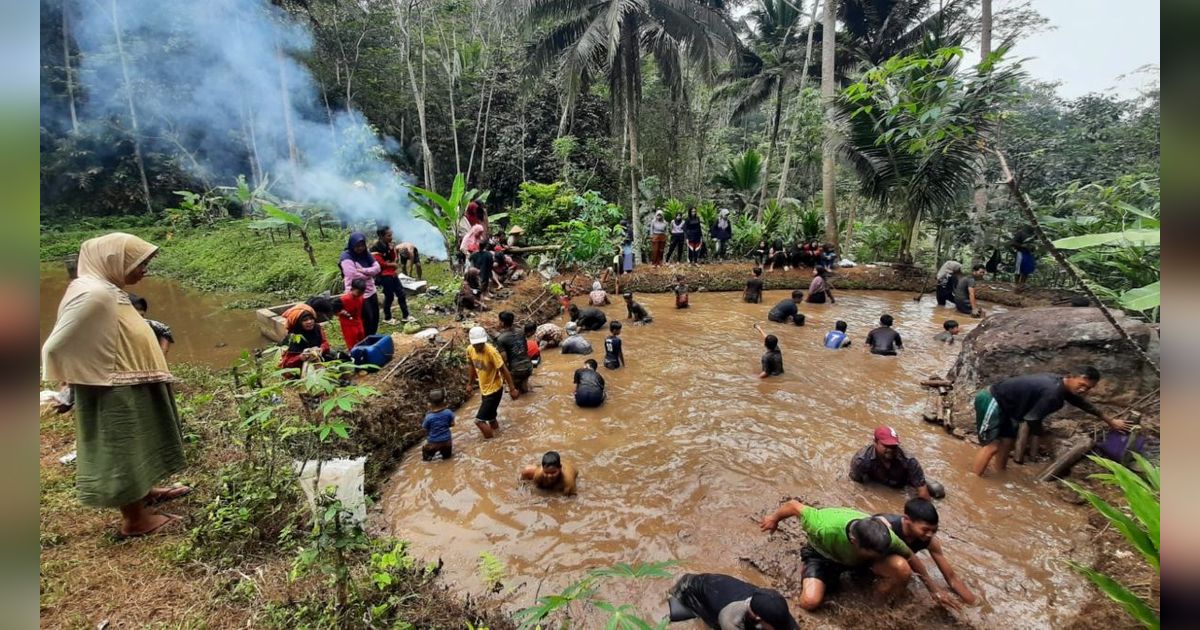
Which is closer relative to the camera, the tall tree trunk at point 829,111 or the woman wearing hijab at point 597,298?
the woman wearing hijab at point 597,298

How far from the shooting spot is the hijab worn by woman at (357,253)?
22.8 ft

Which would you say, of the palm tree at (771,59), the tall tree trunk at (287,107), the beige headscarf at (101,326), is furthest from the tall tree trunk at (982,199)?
the tall tree trunk at (287,107)

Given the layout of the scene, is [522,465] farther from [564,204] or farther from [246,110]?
[246,110]

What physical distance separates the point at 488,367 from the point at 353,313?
2118 millimetres

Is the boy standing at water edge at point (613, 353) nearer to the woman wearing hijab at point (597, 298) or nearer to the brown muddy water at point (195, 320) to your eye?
the woman wearing hijab at point (597, 298)

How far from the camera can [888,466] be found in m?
5.10

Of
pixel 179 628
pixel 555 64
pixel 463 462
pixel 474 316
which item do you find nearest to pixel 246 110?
pixel 555 64

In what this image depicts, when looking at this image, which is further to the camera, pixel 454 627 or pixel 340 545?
pixel 454 627

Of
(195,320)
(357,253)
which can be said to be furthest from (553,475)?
(195,320)

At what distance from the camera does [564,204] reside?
43.1 ft

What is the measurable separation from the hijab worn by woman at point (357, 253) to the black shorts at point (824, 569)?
6.26 m

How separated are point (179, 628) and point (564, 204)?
11.3 metres

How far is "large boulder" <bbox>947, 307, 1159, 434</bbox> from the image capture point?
5.71m
